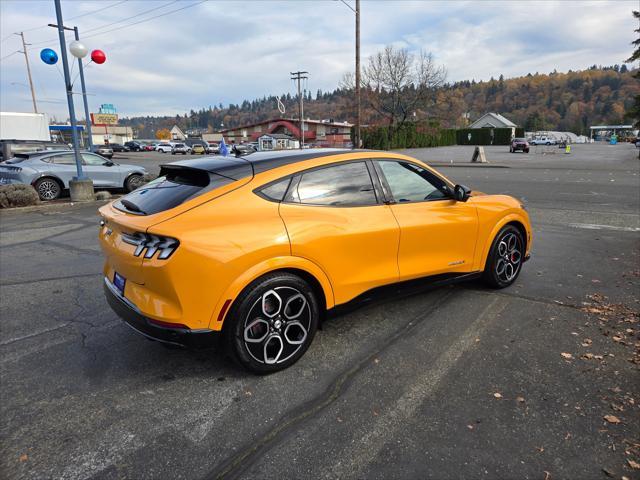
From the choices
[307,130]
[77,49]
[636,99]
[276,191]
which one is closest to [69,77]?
[77,49]

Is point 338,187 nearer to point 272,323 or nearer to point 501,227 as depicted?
point 272,323

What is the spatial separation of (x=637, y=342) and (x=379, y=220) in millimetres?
2376

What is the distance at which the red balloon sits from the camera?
12258 mm

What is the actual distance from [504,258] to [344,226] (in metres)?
2.37

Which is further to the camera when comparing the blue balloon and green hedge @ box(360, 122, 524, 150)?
green hedge @ box(360, 122, 524, 150)

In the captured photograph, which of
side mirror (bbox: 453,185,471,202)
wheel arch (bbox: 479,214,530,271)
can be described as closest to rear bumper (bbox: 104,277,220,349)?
side mirror (bbox: 453,185,471,202)

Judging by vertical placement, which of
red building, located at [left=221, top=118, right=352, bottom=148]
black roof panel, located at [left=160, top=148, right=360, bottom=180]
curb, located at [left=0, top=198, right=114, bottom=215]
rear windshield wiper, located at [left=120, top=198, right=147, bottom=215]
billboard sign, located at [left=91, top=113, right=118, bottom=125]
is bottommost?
curb, located at [left=0, top=198, right=114, bottom=215]

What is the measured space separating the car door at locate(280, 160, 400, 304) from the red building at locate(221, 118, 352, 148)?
71218mm

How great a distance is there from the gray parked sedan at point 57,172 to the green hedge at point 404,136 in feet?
136

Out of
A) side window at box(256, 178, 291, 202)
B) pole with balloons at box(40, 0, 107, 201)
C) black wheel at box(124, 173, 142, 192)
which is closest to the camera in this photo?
side window at box(256, 178, 291, 202)

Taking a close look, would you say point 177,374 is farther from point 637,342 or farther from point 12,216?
point 12,216

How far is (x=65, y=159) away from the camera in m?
12.7

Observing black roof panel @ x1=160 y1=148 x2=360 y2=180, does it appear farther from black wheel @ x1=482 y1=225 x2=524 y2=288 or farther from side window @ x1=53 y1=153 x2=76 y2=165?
side window @ x1=53 y1=153 x2=76 y2=165

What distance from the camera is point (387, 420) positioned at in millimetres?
2582
